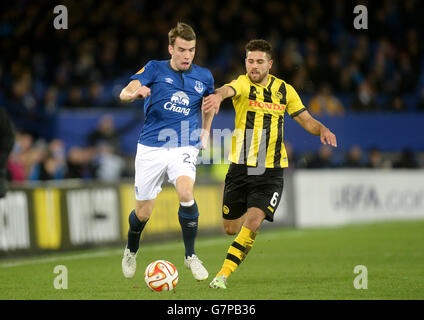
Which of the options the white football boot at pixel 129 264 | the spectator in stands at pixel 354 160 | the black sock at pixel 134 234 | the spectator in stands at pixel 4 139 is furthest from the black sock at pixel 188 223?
the spectator in stands at pixel 354 160

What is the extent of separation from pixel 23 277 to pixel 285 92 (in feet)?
12.2

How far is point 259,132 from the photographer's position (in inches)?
337

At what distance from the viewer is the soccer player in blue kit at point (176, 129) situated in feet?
27.7

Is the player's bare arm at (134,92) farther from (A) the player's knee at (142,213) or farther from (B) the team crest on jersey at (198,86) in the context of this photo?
(A) the player's knee at (142,213)

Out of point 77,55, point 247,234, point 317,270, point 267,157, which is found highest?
point 77,55

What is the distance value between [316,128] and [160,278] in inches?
91.9

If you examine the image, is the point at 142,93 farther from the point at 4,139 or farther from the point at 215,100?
the point at 4,139

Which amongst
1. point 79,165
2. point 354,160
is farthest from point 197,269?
point 354,160

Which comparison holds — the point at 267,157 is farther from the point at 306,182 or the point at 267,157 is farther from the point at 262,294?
the point at 306,182

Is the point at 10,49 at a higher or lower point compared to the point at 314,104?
higher

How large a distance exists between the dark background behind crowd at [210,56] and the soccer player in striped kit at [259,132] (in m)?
7.37
